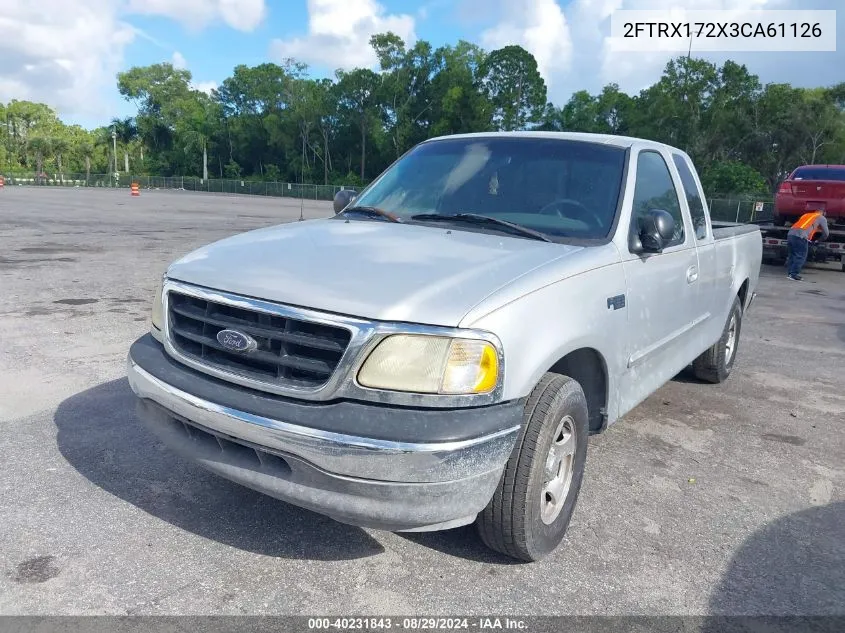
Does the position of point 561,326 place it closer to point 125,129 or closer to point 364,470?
point 364,470

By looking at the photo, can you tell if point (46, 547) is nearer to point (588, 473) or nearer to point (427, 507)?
point (427, 507)

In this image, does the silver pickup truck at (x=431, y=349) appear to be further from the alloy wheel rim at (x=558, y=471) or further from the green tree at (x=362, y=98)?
the green tree at (x=362, y=98)

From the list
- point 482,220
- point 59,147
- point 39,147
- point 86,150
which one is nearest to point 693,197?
point 482,220

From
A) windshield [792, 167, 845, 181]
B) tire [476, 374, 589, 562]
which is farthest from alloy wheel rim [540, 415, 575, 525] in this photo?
windshield [792, 167, 845, 181]

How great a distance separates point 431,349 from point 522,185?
5.65 ft

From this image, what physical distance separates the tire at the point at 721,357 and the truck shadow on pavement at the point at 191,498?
3.64 m

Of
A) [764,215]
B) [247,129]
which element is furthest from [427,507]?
[247,129]

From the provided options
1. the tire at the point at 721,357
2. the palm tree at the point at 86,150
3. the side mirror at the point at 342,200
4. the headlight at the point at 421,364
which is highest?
the palm tree at the point at 86,150

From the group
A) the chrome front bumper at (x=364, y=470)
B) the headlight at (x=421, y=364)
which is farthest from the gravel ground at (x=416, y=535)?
the headlight at (x=421, y=364)

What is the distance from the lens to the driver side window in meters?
4.00

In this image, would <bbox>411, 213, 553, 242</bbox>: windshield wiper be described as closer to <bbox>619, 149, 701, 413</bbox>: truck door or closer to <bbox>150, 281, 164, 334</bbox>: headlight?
<bbox>619, 149, 701, 413</bbox>: truck door

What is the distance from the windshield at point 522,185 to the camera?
3.74 metres

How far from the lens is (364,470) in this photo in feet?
8.06

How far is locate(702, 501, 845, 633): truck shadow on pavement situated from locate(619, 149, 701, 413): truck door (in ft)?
3.08
